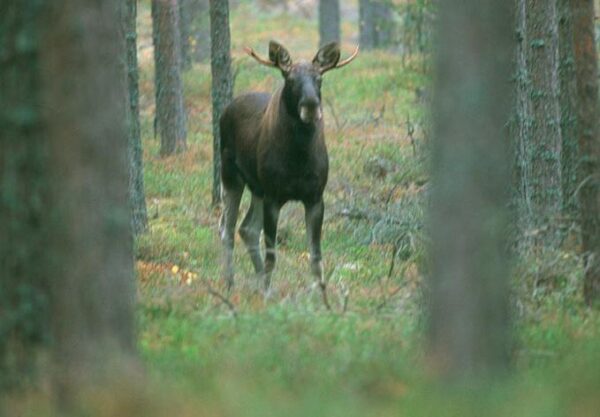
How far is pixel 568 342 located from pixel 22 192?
3791 millimetres

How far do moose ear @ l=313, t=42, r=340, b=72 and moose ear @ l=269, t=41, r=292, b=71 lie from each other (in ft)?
0.95

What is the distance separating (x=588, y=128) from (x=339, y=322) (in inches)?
104

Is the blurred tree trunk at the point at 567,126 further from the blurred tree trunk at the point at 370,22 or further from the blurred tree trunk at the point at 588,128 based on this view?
the blurred tree trunk at the point at 370,22

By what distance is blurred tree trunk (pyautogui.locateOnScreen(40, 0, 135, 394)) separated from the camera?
7199 mm

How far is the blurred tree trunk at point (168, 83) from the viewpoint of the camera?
2323 centimetres

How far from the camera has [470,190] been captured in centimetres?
736

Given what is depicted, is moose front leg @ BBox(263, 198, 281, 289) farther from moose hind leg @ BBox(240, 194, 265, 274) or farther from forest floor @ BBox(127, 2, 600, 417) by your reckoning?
moose hind leg @ BBox(240, 194, 265, 274)

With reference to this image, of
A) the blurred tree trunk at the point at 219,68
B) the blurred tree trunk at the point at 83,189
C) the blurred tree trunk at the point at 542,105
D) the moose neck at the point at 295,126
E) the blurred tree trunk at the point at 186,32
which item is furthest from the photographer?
the blurred tree trunk at the point at 186,32

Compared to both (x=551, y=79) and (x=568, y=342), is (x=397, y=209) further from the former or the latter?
(x=568, y=342)

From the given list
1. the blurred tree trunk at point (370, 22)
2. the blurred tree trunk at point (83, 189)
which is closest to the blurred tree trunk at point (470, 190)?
the blurred tree trunk at point (83, 189)

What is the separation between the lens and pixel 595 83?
35.6 feet

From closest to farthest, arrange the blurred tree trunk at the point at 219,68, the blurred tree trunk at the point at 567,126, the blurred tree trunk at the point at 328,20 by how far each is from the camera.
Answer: the blurred tree trunk at the point at 567,126 < the blurred tree trunk at the point at 219,68 < the blurred tree trunk at the point at 328,20

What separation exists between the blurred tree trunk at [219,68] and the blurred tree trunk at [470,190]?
12.0 metres

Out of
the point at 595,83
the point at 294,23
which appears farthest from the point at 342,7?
the point at 595,83
